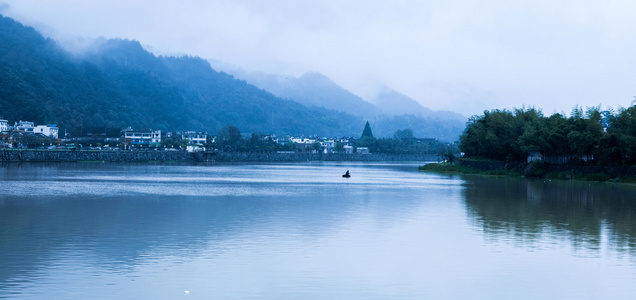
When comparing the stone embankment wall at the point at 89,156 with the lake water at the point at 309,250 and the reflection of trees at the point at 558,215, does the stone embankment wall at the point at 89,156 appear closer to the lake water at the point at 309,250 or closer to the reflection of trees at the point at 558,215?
the lake water at the point at 309,250

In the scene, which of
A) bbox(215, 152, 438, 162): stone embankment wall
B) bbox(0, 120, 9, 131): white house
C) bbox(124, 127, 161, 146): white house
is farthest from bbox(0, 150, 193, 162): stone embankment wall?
bbox(0, 120, 9, 131): white house

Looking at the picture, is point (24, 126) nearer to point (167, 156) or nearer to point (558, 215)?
point (167, 156)

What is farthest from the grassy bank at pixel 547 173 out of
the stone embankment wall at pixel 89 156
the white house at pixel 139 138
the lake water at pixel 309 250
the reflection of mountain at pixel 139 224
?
the white house at pixel 139 138

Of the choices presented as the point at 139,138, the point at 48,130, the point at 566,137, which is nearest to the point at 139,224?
the point at 566,137

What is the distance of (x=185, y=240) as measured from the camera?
1839cm

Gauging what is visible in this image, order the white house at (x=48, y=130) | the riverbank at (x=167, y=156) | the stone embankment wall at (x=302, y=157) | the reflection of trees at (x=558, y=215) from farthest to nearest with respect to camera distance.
A: the stone embankment wall at (x=302, y=157)
the white house at (x=48, y=130)
the riverbank at (x=167, y=156)
the reflection of trees at (x=558, y=215)

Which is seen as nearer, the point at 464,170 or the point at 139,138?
the point at 464,170

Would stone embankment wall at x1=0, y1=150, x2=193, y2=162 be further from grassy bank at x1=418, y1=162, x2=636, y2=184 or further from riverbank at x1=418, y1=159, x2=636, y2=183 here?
grassy bank at x1=418, y1=162, x2=636, y2=184

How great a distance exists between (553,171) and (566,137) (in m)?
4.23

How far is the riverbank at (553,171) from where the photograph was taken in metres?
53.1

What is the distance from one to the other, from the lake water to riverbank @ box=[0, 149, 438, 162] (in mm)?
76350

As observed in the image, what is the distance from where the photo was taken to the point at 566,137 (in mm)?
57094

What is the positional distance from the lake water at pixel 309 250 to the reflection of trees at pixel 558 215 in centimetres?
9

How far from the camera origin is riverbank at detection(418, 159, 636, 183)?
53094 millimetres
